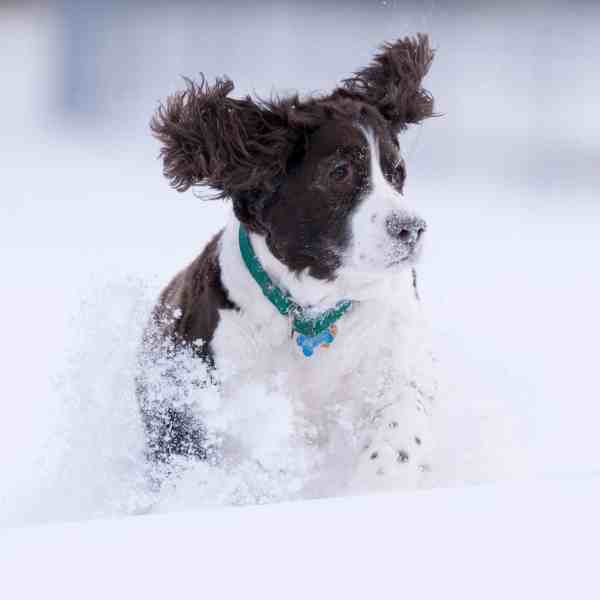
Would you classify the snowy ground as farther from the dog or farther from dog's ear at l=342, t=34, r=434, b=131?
dog's ear at l=342, t=34, r=434, b=131

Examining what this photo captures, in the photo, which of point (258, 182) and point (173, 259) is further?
point (173, 259)

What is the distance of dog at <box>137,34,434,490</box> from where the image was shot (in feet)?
9.32

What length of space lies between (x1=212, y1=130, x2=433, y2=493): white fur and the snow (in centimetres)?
96

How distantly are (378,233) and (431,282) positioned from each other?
3022 millimetres

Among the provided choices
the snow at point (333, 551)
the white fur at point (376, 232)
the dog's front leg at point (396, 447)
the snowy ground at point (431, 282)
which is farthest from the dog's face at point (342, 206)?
the snow at point (333, 551)

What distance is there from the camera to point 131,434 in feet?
10.7

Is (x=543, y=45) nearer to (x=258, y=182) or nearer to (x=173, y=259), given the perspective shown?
(x=173, y=259)

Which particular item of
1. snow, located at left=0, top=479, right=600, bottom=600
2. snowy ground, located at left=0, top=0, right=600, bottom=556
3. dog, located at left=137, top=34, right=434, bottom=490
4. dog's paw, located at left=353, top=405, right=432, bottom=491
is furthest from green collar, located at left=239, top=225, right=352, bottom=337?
snow, located at left=0, top=479, right=600, bottom=600

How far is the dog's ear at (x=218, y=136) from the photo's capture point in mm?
2938

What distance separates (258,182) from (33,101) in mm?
6640

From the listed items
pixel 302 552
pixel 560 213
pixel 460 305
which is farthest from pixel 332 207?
pixel 560 213

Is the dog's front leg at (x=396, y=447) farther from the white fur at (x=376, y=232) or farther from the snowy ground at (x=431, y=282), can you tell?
the white fur at (x=376, y=232)

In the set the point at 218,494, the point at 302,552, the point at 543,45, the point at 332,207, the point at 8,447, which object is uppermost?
the point at 543,45

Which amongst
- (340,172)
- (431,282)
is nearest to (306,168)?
(340,172)
